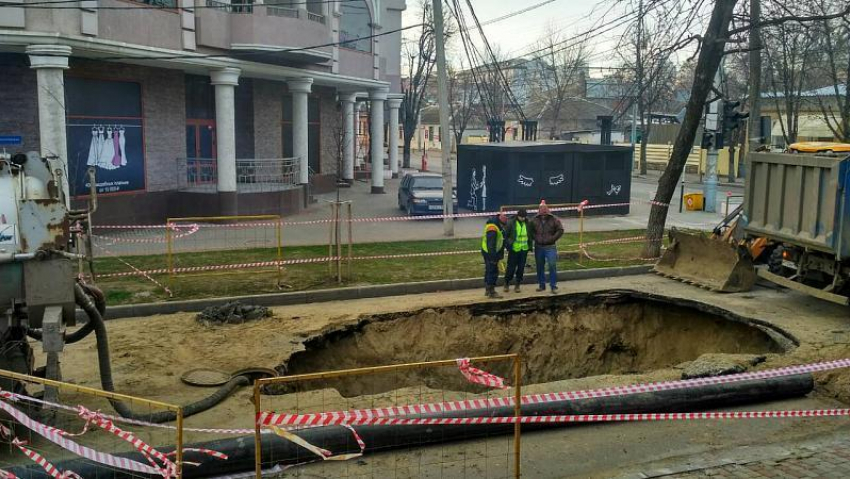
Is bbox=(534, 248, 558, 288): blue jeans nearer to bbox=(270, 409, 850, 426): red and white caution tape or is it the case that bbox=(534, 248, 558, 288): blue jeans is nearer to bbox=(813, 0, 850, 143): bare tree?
bbox=(270, 409, 850, 426): red and white caution tape

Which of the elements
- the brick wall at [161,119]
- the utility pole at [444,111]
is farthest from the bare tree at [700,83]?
the brick wall at [161,119]

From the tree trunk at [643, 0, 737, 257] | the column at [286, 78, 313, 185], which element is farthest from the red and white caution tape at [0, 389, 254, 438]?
the column at [286, 78, 313, 185]

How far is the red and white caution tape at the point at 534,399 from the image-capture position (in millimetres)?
6133

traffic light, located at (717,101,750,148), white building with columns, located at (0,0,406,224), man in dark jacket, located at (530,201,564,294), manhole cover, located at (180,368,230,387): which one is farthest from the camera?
traffic light, located at (717,101,750,148)

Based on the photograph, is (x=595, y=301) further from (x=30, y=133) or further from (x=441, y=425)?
(x=30, y=133)

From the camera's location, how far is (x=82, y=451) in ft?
19.5

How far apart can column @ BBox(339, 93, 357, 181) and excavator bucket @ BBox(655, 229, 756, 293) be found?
19.1 metres

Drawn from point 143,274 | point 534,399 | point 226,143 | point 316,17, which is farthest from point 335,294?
point 316,17

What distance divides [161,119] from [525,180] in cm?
1107

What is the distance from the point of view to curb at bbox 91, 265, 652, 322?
40.0 feet

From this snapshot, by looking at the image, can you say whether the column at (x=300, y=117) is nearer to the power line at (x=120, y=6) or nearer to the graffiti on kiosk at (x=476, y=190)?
the power line at (x=120, y=6)

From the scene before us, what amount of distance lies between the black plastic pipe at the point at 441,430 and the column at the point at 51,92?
12.5 metres

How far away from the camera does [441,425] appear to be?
7203 mm

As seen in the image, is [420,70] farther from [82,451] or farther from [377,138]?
[82,451]
